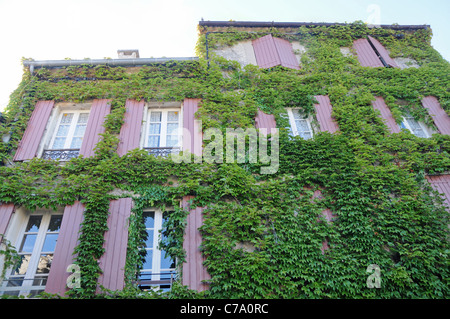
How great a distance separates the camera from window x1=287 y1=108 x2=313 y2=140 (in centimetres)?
776

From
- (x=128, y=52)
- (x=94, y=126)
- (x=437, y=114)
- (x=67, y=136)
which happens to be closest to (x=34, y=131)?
(x=67, y=136)

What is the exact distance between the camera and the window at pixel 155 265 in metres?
5.47

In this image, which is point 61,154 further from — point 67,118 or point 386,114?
point 386,114

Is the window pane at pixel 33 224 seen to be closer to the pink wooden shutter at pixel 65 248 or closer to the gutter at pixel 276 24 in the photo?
the pink wooden shutter at pixel 65 248

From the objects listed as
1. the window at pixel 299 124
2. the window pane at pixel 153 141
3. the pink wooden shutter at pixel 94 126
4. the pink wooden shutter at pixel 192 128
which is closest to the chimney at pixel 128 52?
the pink wooden shutter at pixel 94 126

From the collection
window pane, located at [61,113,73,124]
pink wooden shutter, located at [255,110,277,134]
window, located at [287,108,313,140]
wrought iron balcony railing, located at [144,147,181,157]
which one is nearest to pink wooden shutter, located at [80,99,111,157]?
window pane, located at [61,113,73,124]

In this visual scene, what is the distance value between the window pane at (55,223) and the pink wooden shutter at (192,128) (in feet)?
9.15

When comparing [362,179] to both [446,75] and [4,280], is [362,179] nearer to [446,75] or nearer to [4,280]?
[446,75]

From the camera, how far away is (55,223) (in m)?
6.11

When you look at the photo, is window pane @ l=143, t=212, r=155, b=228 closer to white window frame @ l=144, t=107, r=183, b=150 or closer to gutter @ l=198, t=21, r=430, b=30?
white window frame @ l=144, t=107, r=183, b=150

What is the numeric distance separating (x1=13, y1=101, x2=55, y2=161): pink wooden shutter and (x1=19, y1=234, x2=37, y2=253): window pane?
5.43ft

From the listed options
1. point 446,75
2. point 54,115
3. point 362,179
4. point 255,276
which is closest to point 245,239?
point 255,276

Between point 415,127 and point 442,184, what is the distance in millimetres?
1952

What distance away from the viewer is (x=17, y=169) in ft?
20.8
